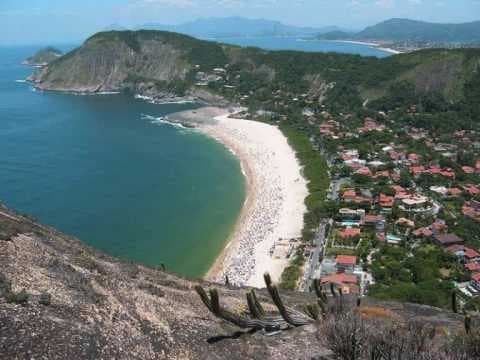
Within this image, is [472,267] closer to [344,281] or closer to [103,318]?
[344,281]

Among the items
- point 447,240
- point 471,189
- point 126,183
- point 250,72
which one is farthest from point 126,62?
point 447,240

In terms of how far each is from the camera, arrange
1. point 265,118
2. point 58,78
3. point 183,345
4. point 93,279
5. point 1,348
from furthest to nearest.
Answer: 1. point 58,78
2. point 265,118
3. point 93,279
4. point 183,345
5. point 1,348

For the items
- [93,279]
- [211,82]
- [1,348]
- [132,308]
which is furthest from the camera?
[211,82]

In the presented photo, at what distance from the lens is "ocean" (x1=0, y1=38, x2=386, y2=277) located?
3675 cm

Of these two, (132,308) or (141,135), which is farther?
(141,135)

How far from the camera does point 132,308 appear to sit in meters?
11.7

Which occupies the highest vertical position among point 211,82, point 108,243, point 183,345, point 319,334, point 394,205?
point 211,82

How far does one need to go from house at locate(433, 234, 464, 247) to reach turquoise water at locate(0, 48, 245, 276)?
16.5 metres

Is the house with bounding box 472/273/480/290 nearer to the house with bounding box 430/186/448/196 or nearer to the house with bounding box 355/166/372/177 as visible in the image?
the house with bounding box 430/186/448/196

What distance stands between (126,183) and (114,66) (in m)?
83.8

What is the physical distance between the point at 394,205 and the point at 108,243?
2465cm

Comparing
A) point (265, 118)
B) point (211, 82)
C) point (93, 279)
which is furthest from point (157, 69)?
point (93, 279)

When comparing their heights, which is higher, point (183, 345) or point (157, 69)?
point (157, 69)

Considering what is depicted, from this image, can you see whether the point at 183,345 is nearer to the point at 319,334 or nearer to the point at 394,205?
the point at 319,334
